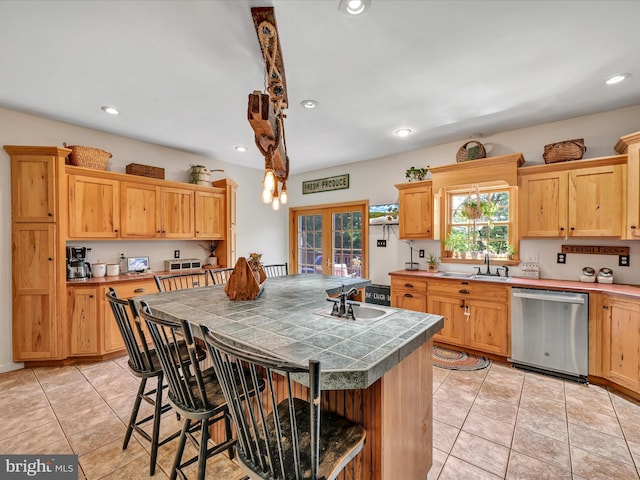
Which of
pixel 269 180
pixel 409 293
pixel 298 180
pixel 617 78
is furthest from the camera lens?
pixel 298 180

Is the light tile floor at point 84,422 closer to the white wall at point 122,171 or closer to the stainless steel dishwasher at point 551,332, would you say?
the white wall at point 122,171

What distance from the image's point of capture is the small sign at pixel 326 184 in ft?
17.6

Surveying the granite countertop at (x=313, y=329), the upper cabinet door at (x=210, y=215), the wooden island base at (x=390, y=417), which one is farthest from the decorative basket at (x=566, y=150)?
the upper cabinet door at (x=210, y=215)

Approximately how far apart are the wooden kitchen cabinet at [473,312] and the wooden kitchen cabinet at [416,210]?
0.77 meters

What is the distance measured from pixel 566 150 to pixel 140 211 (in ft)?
16.7

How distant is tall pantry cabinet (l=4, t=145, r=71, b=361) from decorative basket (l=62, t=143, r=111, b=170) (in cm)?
18

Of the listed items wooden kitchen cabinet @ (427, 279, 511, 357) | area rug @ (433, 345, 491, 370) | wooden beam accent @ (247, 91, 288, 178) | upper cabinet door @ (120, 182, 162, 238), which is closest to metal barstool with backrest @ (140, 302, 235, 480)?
wooden beam accent @ (247, 91, 288, 178)

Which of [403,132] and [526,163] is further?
[403,132]

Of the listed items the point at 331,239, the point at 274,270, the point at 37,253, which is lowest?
the point at 274,270

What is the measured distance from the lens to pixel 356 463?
1278 mm

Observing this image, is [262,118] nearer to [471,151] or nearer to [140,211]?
[140,211]

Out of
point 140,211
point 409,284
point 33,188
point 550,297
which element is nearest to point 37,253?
point 33,188

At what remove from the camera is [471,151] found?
3713 mm

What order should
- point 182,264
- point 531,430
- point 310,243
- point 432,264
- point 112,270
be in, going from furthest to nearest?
point 310,243 < point 182,264 < point 432,264 < point 112,270 < point 531,430
